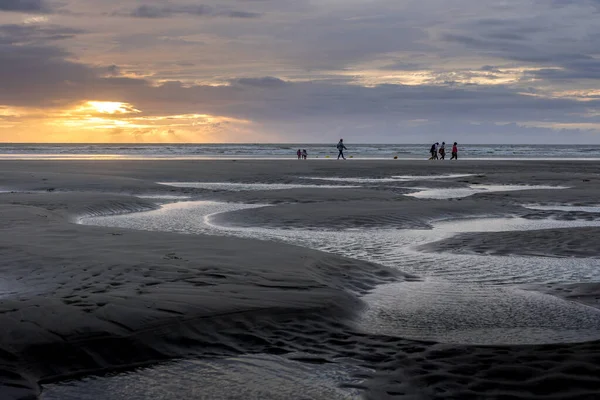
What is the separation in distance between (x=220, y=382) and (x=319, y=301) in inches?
97.5

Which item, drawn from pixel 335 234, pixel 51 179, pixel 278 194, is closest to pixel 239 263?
pixel 335 234

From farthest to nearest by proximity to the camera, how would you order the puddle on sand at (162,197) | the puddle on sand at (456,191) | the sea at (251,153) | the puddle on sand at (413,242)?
the sea at (251,153)
the puddle on sand at (456,191)
the puddle on sand at (162,197)
the puddle on sand at (413,242)

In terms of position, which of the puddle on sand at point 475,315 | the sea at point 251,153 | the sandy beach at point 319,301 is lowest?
the puddle on sand at point 475,315

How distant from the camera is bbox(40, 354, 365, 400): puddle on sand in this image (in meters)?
5.04

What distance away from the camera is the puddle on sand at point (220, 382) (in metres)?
5.04

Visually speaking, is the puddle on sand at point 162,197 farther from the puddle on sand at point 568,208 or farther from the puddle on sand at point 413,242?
the puddle on sand at point 568,208

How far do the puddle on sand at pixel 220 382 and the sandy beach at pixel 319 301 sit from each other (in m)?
0.09

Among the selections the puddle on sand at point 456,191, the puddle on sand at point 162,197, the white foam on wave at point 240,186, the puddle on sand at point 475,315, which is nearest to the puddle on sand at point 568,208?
the puddle on sand at point 456,191

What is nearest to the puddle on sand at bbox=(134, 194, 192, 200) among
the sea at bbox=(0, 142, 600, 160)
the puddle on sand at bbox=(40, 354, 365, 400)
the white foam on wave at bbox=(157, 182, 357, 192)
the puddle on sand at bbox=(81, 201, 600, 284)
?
the puddle on sand at bbox=(81, 201, 600, 284)

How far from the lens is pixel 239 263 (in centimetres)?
938

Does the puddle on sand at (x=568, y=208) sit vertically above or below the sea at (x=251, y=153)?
below

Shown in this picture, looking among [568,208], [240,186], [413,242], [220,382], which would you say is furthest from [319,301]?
[240,186]

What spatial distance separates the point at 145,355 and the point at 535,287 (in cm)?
556

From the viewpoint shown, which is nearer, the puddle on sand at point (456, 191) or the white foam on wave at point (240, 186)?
the puddle on sand at point (456, 191)
